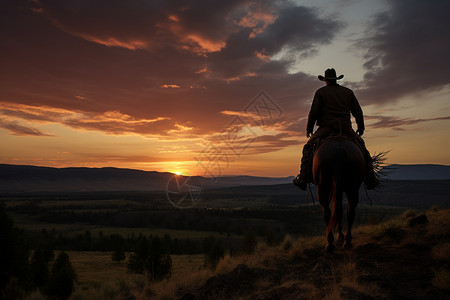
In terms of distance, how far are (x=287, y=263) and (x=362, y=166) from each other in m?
3.12

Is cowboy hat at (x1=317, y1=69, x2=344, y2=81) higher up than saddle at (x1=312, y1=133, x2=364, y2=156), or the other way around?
cowboy hat at (x1=317, y1=69, x2=344, y2=81)

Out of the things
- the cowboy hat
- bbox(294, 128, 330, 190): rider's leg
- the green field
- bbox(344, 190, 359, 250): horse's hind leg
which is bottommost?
the green field

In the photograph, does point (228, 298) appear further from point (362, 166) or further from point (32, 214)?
point (32, 214)

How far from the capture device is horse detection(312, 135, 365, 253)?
718 cm

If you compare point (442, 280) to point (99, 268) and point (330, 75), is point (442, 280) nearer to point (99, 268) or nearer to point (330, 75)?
point (330, 75)

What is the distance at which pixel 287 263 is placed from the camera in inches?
312

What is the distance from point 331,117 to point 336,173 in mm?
1994

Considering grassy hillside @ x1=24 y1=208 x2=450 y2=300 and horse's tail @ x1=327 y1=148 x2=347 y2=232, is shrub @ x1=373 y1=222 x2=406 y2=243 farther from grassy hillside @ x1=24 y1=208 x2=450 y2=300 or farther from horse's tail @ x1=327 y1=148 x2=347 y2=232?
horse's tail @ x1=327 y1=148 x2=347 y2=232

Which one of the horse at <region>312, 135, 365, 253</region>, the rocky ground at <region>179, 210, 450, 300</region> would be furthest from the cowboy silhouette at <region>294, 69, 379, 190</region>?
the rocky ground at <region>179, 210, 450, 300</region>

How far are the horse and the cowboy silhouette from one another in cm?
61

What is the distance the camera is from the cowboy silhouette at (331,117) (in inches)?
327

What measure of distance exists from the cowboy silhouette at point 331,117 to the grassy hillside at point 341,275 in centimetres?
190

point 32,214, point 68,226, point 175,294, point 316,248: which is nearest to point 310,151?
point 316,248

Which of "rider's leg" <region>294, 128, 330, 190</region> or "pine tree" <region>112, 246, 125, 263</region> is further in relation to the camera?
"pine tree" <region>112, 246, 125, 263</region>
